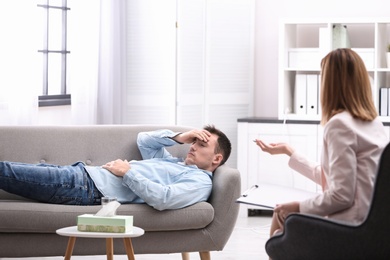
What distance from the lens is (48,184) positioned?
3719mm

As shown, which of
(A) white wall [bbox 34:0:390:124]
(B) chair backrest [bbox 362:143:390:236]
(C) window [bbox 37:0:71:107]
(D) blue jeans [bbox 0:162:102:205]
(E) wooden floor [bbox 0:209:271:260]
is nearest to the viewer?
(B) chair backrest [bbox 362:143:390:236]

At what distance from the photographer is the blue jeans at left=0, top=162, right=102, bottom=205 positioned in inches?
146

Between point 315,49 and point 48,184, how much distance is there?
2.67m

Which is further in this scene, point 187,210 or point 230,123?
point 230,123

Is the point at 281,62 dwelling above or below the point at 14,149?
above

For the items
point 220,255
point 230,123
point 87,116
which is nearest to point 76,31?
point 87,116

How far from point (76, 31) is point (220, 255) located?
1884 mm

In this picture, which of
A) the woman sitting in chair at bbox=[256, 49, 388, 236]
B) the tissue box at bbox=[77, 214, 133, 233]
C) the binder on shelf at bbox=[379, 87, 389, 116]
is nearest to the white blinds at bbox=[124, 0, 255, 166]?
the binder on shelf at bbox=[379, 87, 389, 116]

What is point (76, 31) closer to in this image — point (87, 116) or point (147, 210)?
point (87, 116)

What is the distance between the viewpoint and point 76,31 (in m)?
5.39

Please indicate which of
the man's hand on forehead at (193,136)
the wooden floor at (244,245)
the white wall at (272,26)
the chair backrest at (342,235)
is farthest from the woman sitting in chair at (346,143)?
the white wall at (272,26)

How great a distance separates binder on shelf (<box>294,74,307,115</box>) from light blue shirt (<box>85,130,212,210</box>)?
1962 millimetres

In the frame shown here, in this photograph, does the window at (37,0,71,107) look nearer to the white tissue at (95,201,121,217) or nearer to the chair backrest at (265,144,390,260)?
the white tissue at (95,201,121,217)

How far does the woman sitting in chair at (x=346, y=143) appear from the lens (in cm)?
254
